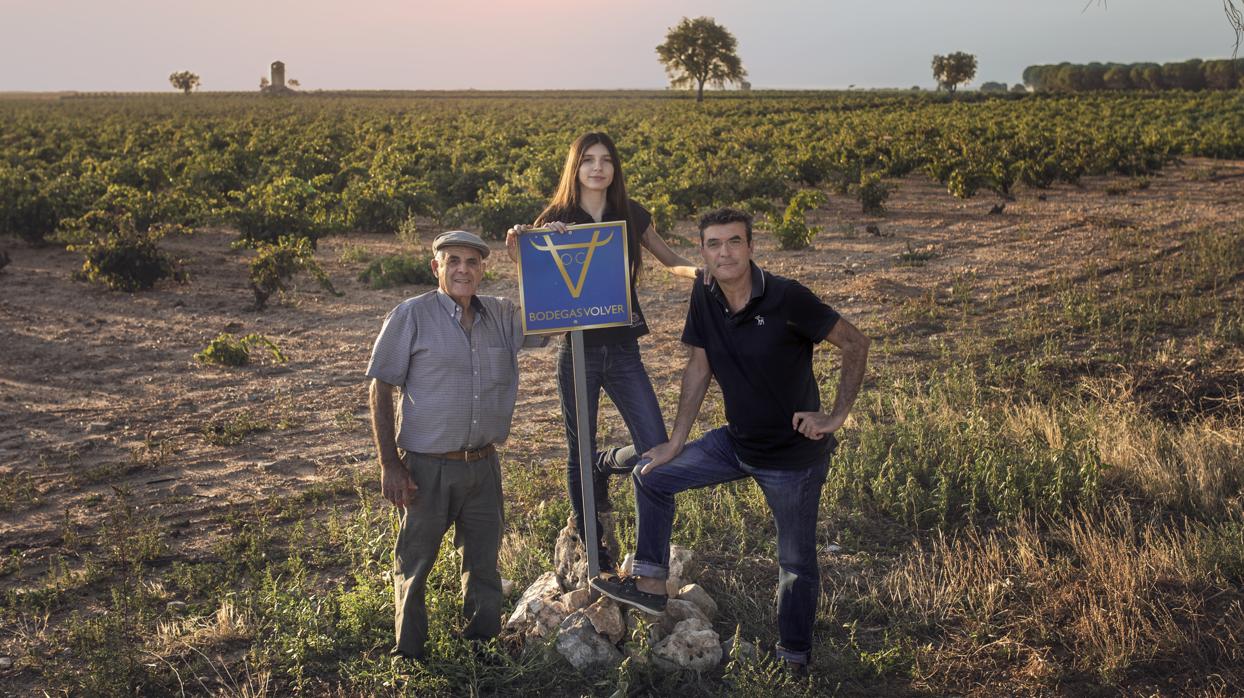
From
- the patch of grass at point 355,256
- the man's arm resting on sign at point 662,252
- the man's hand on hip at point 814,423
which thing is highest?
the man's arm resting on sign at point 662,252

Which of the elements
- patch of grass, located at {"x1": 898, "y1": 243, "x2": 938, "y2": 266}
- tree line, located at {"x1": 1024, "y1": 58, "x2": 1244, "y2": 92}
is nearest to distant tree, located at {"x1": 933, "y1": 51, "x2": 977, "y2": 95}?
tree line, located at {"x1": 1024, "y1": 58, "x2": 1244, "y2": 92}

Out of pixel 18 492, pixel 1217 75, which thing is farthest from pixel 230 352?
pixel 1217 75

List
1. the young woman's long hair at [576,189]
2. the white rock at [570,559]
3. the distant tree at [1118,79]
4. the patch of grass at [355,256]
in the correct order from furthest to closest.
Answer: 1. the distant tree at [1118,79]
2. the patch of grass at [355,256]
3. the white rock at [570,559]
4. the young woman's long hair at [576,189]

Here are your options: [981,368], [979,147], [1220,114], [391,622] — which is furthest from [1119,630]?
[1220,114]

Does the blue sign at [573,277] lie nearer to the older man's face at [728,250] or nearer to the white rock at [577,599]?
the older man's face at [728,250]

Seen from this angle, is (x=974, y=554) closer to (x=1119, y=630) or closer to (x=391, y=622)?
(x=1119, y=630)

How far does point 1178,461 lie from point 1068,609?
2145 mm

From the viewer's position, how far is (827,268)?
45.1 feet

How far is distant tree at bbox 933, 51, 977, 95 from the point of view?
98.5 meters

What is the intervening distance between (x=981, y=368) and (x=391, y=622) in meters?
6.05

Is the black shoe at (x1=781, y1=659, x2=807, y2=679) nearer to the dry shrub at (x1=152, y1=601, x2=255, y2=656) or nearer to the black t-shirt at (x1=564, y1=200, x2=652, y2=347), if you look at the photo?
the black t-shirt at (x1=564, y1=200, x2=652, y2=347)

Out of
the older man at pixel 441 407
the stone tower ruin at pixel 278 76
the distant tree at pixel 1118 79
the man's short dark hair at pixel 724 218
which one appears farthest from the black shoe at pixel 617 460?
the stone tower ruin at pixel 278 76

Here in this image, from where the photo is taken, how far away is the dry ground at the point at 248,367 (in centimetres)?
686

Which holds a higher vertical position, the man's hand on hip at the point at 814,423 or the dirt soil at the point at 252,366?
the man's hand on hip at the point at 814,423
